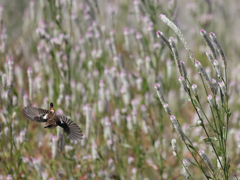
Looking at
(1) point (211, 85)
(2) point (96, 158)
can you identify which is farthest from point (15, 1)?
(1) point (211, 85)

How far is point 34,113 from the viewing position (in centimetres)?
134

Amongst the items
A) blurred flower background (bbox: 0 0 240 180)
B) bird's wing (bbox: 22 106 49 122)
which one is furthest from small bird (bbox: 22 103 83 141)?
blurred flower background (bbox: 0 0 240 180)

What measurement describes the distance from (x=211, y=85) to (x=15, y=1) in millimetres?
4099

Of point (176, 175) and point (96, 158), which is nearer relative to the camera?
point (96, 158)

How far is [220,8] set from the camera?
261cm

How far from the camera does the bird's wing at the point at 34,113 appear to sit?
1.32m

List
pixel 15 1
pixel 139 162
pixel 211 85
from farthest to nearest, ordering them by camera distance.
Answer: pixel 15 1
pixel 139 162
pixel 211 85

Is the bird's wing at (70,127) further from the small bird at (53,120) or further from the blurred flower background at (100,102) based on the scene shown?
the blurred flower background at (100,102)

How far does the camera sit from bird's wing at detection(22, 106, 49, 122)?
4.33 feet

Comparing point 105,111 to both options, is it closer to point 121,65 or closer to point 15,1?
point 121,65

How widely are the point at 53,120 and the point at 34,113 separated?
0.11 m

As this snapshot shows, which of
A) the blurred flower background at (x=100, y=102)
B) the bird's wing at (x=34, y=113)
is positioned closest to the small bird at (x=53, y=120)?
the bird's wing at (x=34, y=113)

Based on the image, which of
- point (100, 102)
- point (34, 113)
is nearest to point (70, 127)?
point (34, 113)

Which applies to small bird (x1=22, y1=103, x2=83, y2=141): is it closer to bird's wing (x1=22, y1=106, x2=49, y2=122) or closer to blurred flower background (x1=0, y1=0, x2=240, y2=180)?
bird's wing (x1=22, y1=106, x2=49, y2=122)
